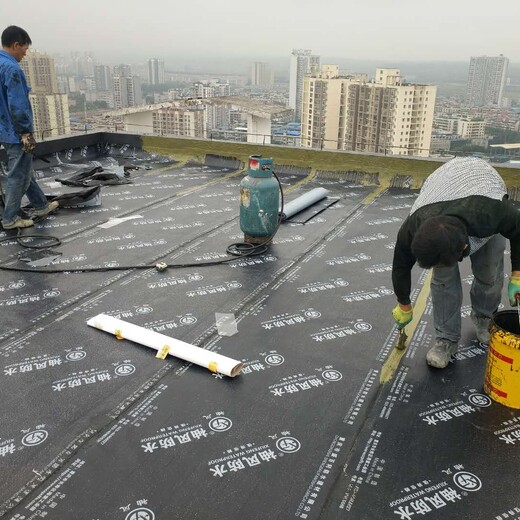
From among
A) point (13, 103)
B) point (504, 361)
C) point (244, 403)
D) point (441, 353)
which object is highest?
point (13, 103)

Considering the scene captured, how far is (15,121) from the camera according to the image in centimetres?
528

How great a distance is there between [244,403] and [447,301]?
1.44 meters

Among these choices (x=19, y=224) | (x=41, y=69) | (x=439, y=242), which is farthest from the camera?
(x=41, y=69)

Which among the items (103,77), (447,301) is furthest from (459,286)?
(103,77)

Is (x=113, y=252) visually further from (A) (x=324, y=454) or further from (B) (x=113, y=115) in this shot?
(B) (x=113, y=115)

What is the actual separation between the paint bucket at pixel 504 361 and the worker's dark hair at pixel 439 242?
60 centimetres

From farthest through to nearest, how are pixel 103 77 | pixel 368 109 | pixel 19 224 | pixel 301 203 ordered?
1. pixel 103 77
2. pixel 368 109
3. pixel 301 203
4. pixel 19 224

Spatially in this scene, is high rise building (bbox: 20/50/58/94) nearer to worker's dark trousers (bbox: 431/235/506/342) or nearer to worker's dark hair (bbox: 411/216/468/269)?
worker's dark trousers (bbox: 431/235/506/342)

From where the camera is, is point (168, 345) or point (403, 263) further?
point (168, 345)

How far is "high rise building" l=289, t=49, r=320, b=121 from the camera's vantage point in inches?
618

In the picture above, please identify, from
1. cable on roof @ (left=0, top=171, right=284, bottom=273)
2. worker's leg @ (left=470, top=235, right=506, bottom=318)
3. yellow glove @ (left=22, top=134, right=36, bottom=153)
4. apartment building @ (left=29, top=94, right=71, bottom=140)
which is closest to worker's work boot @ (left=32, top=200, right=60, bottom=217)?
cable on roof @ (left=0, top=171, right=284, bottom=273)

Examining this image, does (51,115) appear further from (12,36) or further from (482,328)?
(482,328)

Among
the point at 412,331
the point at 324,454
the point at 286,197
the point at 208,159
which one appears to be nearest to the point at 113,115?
the point at 208,159

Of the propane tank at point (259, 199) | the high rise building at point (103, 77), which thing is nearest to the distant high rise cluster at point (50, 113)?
the propane tank at point (259, 199)
